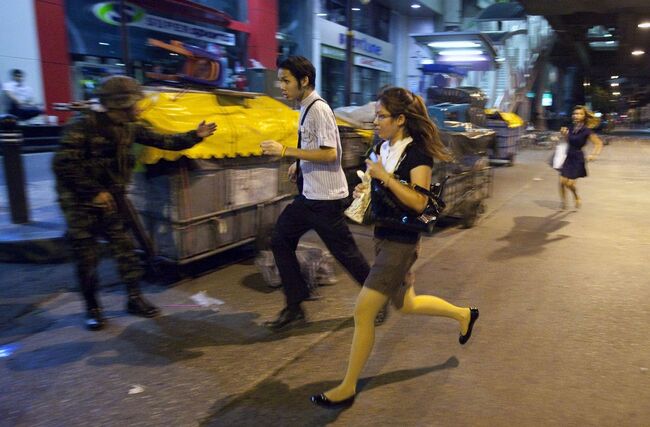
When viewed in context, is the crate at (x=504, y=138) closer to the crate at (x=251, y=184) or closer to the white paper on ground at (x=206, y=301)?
the crate at (x=251, y=184)

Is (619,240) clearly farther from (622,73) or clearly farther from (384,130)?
(622,73)

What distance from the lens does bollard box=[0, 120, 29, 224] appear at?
5.78 meters

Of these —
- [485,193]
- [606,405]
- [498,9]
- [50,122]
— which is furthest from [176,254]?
[498,9]

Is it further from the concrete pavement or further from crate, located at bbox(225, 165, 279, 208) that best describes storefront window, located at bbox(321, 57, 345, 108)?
the concrete pavement

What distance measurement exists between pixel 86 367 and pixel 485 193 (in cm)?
649

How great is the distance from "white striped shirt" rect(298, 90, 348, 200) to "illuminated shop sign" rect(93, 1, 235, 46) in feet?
43.1

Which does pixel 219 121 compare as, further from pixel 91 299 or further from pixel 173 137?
pixel 91 299

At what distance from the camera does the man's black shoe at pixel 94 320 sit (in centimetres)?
384

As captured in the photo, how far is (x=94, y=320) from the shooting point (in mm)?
3867

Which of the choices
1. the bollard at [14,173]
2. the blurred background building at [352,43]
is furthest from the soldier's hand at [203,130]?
the blurred background building at [352,43]

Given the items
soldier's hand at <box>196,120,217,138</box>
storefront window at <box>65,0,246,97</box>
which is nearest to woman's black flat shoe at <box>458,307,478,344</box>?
soldier's hand at <box>196,120,217,138</box>

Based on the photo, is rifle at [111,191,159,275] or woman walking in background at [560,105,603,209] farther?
woman walking in background at [560,105,603,209]

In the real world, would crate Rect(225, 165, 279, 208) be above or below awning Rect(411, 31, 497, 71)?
below

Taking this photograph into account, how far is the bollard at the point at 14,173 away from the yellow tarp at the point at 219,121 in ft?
7.28
